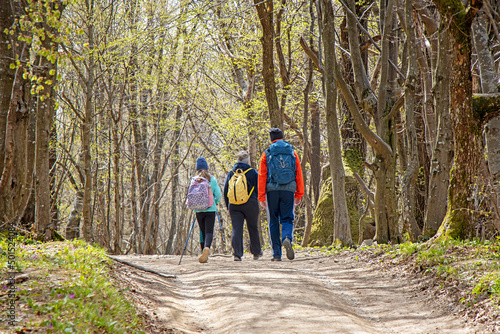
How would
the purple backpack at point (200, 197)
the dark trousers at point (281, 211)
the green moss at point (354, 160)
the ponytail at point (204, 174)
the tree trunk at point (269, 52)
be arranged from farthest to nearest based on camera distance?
1. the green moss at point (354, 160)
2. the tree trunk at point (269, 52)
3. the ponytail at point (204, 174)
4. the purple backpack at point (200, 197)
5. the dark trousers at point (281, 211)

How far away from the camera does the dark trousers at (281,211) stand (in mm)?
8266

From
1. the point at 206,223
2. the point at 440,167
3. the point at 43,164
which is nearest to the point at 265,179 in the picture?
the point at 206,223

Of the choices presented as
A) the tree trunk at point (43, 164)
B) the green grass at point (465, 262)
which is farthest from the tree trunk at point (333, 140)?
the tree trunk at point (43, 164)

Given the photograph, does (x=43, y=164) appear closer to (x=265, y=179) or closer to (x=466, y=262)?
(x=265, y=179)

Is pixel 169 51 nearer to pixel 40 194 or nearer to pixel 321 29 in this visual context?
pixel 321 29

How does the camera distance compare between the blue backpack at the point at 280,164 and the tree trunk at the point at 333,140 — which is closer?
the blue backpack at the point at 280,164

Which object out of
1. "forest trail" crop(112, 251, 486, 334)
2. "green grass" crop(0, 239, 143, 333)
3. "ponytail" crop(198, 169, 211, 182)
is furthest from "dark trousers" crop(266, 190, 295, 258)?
"green grass" crop(0, 239, 143, 333)

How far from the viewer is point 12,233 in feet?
20.9

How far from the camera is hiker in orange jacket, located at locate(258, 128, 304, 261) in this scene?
818cm

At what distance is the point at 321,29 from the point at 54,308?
27.7 ft

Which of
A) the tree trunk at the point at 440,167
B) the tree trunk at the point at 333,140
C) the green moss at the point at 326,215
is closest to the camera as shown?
the tree trunk at the point at 440,167

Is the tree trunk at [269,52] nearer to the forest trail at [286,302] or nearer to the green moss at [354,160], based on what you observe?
the green moss at [354,160]

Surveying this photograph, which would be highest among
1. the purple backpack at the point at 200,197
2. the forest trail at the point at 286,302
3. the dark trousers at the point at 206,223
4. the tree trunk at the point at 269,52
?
the tree trunk at the point at 269,52

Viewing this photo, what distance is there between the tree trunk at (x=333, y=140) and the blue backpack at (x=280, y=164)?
1783 millimetres
